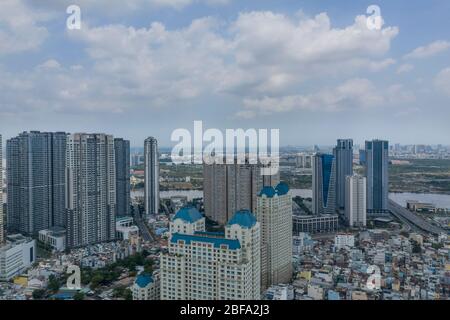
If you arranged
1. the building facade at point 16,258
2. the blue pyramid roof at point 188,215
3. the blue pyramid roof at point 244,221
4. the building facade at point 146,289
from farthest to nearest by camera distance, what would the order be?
the building facade at point 16,258 → the blue pyramid roof at point 188,215 → the blue pyramid roof at point 244,221 → the building facade at point 146,289

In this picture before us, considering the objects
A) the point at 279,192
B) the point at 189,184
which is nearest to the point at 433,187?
the point at 279,192

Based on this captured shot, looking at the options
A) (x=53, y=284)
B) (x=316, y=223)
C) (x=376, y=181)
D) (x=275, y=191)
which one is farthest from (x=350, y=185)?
(x=53, y=284)

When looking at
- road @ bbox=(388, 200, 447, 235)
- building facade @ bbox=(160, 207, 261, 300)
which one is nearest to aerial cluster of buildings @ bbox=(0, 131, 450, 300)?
building facade @ bbox=(160, 207, 261, 300)

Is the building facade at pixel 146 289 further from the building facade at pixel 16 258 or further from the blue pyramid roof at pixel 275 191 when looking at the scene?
the building facade at pixel 16 258

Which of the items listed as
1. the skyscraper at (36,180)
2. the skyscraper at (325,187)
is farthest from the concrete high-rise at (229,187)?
the skyscraper at (36,180)

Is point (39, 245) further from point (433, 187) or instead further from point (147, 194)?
point (433, 187)

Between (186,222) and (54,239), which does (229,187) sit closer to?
(54,239)

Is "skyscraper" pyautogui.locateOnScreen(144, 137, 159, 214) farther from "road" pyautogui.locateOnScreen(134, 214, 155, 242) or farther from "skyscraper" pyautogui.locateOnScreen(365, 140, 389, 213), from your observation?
"skyscraper" pyautogui.locateOnScreen(365, 140, 389, 213)
